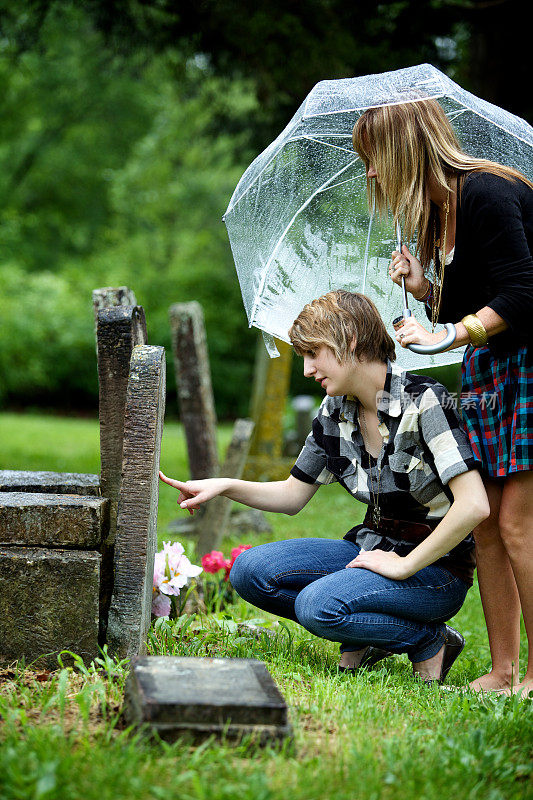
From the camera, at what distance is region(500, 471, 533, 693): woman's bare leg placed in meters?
2.94

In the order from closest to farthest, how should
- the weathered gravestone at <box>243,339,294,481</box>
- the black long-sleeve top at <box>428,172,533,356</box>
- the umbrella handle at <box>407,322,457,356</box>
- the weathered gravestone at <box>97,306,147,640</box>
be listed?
the umbrella handle at <box>407,322,457,356</box>, the black long-sleeve top at <box>428,172,533,356</box>, the weathered gravestone at <box>97,306,147,640</box>, the weathered gravestone at <box>243,339,294,481</box>

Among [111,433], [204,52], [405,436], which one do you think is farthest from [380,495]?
[204,52]

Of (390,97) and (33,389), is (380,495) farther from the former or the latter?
(33,389)

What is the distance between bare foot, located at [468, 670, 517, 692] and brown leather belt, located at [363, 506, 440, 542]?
0.60m

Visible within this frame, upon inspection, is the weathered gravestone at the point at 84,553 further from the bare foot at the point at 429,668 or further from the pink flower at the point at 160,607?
the bare foot at the point at 429,668

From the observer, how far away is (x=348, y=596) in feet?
9.41

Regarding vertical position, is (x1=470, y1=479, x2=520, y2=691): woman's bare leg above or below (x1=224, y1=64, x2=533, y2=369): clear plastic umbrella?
below

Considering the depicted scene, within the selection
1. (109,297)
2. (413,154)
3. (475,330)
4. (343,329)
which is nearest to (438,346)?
(475,330)

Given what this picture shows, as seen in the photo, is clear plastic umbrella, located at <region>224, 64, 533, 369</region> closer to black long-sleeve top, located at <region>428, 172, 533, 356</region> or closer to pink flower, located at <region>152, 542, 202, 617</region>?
black long-sleeve top, located at <region>428, 172, 533, 356</region>

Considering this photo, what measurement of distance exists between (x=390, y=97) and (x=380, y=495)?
1390mm

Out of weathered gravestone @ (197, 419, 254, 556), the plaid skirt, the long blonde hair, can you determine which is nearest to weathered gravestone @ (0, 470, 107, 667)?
the plaid skirt

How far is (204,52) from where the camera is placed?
26.0 ft

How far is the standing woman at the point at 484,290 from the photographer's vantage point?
2758 mm

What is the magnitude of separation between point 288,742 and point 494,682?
128 centimetres
